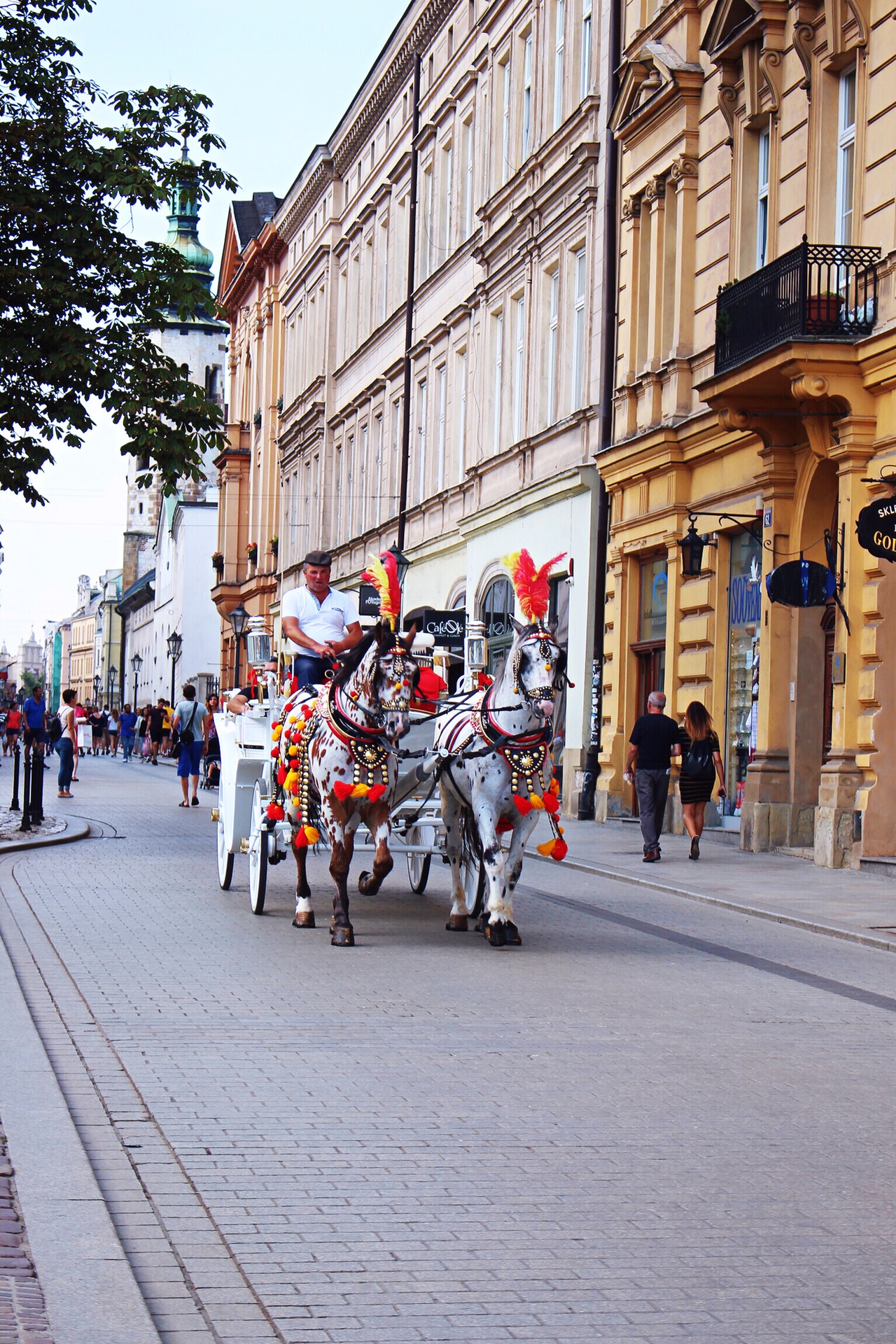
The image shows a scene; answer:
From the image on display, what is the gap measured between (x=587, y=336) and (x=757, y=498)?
8114 mm

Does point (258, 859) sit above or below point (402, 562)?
below

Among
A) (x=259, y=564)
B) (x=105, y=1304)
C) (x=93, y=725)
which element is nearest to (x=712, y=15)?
(x=105, y=1304)

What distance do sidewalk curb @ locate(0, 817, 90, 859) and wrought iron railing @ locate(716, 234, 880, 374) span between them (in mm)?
9049

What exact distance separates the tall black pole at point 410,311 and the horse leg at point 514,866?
30.2 metres

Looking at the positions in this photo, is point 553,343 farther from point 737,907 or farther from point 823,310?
point 737,907

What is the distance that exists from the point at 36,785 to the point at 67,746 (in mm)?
9643

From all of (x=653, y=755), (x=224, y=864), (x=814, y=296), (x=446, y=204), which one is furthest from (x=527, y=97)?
(x=224, y=864)

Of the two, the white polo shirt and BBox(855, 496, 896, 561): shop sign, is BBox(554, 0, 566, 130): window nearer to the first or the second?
BBox(855, 496, 896, 561): shop sign

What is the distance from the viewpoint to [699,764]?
20922 mm

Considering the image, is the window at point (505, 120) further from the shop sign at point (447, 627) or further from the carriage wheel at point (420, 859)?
the carriage wheel at point (420, 859)

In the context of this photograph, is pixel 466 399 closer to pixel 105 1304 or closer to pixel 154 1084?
pixel 154 1084

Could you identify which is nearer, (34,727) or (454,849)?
(454,849)

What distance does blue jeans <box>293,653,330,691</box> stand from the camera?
1312 cm

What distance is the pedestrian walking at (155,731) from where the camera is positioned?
57938 mm
